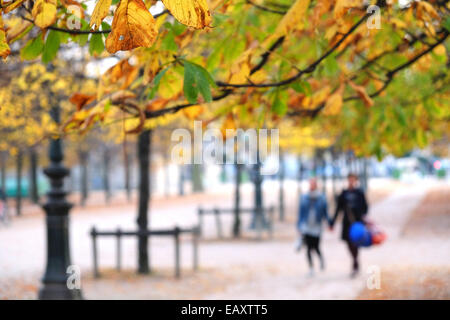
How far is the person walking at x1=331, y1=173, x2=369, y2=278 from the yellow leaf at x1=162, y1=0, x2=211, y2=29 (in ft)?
27.3

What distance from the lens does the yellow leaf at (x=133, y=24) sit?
2.30 metres

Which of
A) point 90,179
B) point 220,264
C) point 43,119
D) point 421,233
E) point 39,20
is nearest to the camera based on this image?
point 39,20

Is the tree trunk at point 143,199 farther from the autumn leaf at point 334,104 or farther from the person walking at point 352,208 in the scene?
the autumn leaf at point 334,104

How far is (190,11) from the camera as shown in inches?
87.3

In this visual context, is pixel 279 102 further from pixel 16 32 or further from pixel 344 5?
pixel 16 32

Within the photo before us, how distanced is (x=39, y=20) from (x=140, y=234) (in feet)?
30.1

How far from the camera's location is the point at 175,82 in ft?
11.9

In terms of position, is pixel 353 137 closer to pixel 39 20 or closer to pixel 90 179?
pixel 39 20

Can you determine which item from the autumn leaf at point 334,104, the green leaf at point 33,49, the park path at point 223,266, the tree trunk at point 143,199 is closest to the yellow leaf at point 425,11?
the autumn leaf at point 334,104

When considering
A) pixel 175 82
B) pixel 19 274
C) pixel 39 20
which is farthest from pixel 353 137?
pixel 19 274

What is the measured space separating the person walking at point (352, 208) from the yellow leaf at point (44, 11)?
26.2ft

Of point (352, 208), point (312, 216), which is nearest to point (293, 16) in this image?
point (352, 208)

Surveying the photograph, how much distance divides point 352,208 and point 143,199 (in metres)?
4.44

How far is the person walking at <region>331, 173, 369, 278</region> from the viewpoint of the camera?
1021 cm
